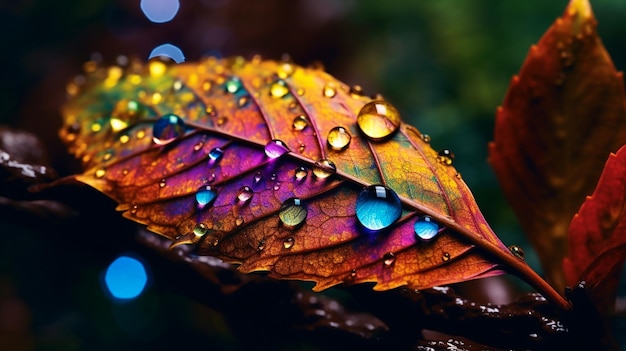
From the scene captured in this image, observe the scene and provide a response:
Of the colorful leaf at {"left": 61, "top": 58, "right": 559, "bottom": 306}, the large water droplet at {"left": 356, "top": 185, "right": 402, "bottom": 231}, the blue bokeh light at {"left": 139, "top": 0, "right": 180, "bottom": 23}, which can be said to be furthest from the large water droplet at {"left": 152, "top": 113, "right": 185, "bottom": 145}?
the blue bokeh light at {"left": 139, "top": 0, "right": 180, "bottom": 23}

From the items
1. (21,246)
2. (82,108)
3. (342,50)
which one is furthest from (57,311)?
(342,50)

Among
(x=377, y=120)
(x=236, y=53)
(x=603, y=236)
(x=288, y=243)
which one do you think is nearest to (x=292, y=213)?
(x=288, y=243)

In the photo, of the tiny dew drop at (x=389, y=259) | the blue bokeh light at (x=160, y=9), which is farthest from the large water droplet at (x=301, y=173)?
the blue bokeh light at (x=160, y=9)

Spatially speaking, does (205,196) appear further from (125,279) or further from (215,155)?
(125,279)

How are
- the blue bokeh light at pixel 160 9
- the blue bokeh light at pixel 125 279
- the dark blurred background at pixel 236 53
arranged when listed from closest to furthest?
the blue bokeh light at pixel 125 279, the dark blurred background at pixel 236 53, the blue bokeh light at pixel 160 9

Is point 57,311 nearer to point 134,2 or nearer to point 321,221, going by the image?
point 134,2

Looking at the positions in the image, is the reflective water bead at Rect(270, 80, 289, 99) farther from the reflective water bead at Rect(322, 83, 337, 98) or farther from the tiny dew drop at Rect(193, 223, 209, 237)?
the tiny dew drop at Rect(193, 223, 209, 237)

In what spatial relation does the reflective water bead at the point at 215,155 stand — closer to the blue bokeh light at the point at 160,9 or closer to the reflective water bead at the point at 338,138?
the reflective water bead at the point at 338,138
